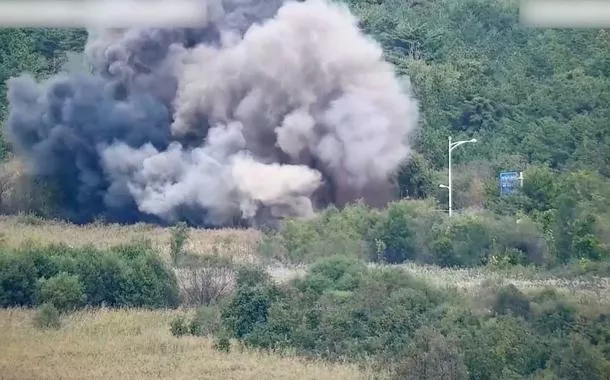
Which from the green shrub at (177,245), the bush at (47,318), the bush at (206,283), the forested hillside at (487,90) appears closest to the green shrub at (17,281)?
the bush at (47,318)

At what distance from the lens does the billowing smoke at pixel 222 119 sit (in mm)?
25828

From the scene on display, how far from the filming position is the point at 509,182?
24438 mm

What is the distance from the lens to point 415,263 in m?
19.0

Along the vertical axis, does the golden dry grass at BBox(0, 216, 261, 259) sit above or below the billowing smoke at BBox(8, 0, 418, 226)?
below

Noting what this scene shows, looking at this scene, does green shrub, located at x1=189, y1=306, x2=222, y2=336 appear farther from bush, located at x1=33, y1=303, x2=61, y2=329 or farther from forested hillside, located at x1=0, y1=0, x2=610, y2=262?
forested hillside, located at x1=0, y1=0, x2=610, y2=262

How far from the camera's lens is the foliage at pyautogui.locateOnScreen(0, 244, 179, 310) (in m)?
15.8

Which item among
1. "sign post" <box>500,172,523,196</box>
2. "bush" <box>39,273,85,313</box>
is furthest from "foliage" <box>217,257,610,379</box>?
"sign post" <box>500,172,523,196</box>

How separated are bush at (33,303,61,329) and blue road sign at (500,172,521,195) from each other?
36.2 ft

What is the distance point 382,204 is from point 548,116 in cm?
735

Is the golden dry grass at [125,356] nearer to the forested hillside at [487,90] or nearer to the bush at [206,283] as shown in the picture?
the bush at [206,283]

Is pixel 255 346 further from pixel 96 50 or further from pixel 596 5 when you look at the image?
pixel 96 50

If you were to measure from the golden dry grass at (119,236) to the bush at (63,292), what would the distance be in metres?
3.07

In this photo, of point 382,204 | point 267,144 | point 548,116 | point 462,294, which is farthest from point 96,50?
point 462,294

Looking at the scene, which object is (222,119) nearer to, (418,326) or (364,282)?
(364,282)
